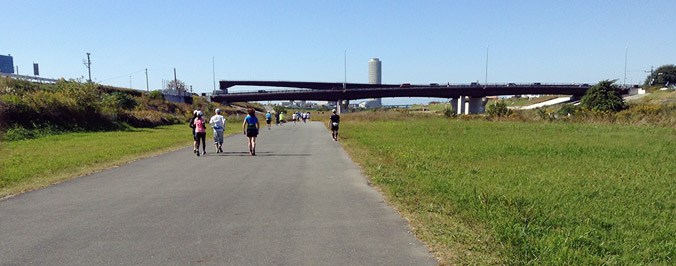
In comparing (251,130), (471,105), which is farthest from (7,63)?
(251,130)

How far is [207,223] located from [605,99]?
151 feet

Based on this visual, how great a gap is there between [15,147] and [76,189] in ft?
35.7

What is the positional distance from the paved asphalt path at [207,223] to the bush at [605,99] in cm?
4084

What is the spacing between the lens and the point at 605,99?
40469 millimetres

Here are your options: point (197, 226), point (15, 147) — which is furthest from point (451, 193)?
point (15, 147)

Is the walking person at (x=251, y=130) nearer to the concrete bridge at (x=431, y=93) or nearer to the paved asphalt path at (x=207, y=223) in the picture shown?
the paved asphalt path at (x=207, y=223)

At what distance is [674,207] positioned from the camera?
5602 mm

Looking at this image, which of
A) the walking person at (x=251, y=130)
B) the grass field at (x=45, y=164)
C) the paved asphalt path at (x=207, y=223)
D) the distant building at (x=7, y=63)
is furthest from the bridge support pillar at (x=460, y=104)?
the distant building at (x=7, y=63)

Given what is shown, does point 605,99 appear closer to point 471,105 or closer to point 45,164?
point 471,105

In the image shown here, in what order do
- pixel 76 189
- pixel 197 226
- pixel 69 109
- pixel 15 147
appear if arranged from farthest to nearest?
1. pixel 69 109
2. pixel 15 147
3. pixel 76 189
4. pixel 197 226

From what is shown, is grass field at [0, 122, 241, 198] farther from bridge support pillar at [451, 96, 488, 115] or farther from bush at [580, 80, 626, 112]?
bridge support pillar at [451, 96, 488, 115]

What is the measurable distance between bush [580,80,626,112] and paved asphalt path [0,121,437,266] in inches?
1608

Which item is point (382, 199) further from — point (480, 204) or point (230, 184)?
point (230, 184)

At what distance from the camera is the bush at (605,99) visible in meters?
39.5
